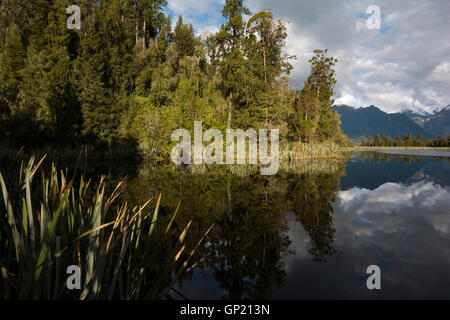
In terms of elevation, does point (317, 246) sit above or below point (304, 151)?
below

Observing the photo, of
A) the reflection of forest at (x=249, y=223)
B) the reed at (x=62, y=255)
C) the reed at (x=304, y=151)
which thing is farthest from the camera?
the reed at (x=304, y=151)

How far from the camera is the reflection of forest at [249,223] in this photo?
3.15 meters

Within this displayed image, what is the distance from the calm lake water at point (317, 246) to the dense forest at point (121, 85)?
687 inches

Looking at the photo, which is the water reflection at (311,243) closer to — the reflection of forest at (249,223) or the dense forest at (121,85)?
the reflection of forest at (249,223)

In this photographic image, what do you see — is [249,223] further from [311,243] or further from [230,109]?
[230,109]

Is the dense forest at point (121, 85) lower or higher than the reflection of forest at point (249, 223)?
higher

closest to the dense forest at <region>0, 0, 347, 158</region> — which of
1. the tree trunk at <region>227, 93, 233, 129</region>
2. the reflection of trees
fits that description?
the tree trunk at <region>227, 93, 233, 129</region>

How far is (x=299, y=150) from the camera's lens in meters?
25.2

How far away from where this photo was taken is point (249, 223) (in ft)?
17.1

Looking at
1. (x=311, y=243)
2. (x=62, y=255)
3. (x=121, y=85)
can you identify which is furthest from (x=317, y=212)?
(x=121, y=85)

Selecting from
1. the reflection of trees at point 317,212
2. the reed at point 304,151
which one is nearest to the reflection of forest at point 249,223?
the reflection of trees at point 317,212

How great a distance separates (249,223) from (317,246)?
1.55 meters

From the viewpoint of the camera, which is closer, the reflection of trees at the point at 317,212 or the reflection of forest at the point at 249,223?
the reflection of forest at the point at 249,223

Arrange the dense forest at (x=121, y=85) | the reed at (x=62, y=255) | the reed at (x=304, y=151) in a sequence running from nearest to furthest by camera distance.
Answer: the reed at (x=62, y=255) → the dense forest at (x=121, y=85) → the reed at (x=304, y=151)
